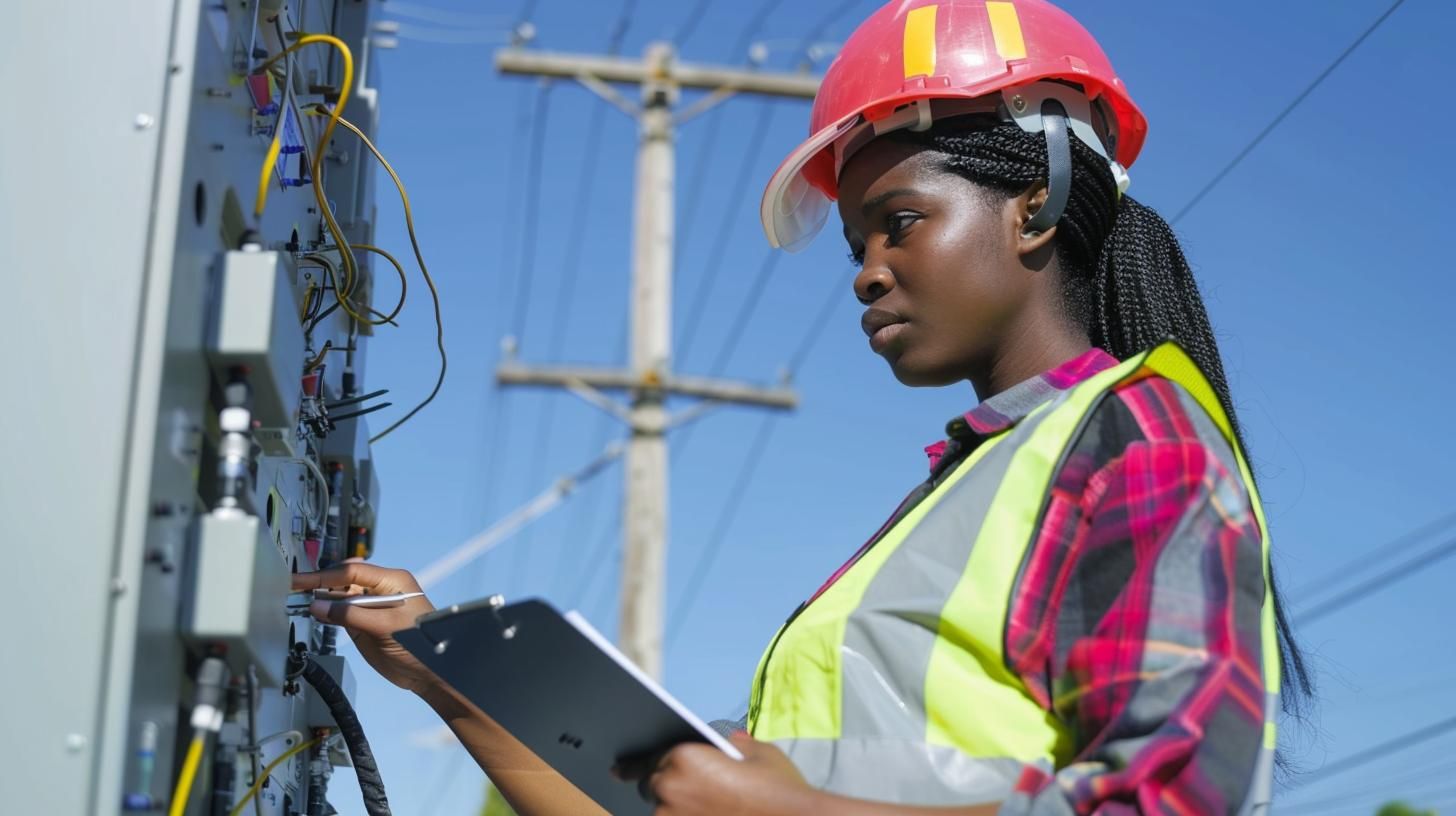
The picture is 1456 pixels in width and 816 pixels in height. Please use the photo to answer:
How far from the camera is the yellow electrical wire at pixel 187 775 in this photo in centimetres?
192

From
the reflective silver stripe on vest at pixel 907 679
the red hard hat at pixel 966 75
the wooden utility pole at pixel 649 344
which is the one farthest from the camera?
the wooden utility pole at pixel 649 344

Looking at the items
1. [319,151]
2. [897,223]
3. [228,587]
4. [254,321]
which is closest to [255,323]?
[254,321]

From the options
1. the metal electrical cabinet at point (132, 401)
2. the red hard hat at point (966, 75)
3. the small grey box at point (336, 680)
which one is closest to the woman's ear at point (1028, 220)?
the red hard hat at point (966, 75)

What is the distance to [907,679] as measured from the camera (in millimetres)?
2064

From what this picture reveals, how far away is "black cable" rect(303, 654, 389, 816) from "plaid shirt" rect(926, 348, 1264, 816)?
1.31 metres

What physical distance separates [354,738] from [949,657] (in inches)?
49.4

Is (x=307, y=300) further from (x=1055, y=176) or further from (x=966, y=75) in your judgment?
(x=1055, y=176)

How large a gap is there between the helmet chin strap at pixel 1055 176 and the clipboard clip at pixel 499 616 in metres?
1.03

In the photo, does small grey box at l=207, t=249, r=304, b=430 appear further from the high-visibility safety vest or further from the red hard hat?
the red hard hat

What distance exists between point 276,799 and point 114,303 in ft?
3.89

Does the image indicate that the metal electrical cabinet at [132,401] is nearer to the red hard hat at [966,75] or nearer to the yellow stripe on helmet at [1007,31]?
the red hard hat at [966,75]

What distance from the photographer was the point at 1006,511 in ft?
6.89

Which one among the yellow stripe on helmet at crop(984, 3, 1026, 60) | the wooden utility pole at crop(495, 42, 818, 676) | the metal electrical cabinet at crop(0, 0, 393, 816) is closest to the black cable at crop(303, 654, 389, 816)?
the metal electrical cabinet at crop(0, 0, 393, 816)

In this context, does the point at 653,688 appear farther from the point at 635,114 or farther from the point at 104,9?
the point at 635,114
